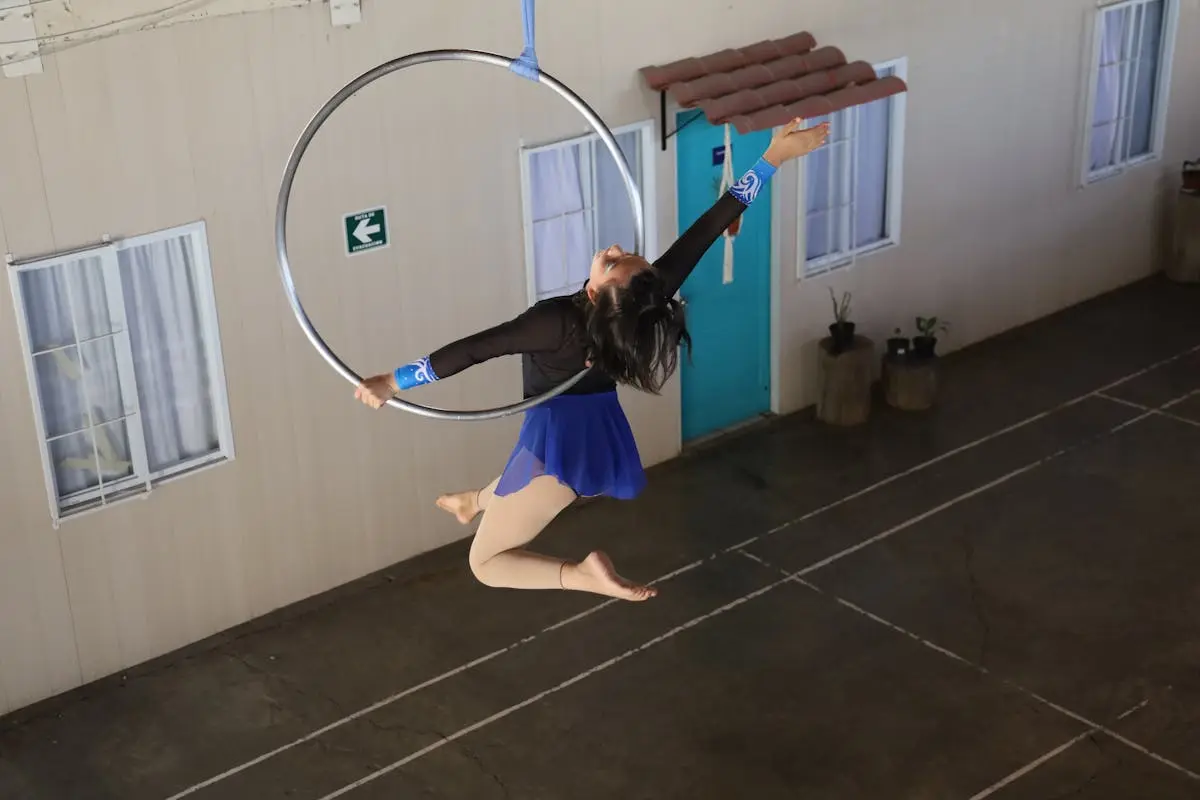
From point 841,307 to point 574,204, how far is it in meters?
2.71

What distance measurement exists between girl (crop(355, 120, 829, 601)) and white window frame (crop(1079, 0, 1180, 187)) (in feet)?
26.4

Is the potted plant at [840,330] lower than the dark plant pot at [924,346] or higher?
higher

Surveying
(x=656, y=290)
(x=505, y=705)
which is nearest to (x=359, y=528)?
(x=505, y=705)

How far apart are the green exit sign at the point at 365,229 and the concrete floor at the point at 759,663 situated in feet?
6.78

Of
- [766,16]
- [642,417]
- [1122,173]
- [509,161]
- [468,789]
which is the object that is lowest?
[468,789]

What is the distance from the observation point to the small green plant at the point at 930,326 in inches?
445

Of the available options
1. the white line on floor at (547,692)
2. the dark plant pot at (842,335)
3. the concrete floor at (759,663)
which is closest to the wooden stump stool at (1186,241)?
the concrete floor at (759,663)

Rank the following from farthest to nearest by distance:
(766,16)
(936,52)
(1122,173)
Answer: (1122,173) → (936,52) → (766,16)

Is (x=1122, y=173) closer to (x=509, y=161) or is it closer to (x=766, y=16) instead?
(x=766, y=16)

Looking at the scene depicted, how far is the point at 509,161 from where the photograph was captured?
29.4 ft

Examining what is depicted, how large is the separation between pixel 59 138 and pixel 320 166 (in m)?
1.44

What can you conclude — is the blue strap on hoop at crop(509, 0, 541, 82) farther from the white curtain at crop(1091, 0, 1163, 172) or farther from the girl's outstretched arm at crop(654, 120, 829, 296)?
the white curtain at crop(1091, 0, 1163, 172)

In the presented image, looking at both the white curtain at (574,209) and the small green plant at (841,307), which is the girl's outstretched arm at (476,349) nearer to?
the white curtain at (574,209)

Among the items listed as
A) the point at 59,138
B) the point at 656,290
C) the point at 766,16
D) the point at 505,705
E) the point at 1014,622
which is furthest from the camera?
the point at 766,16
